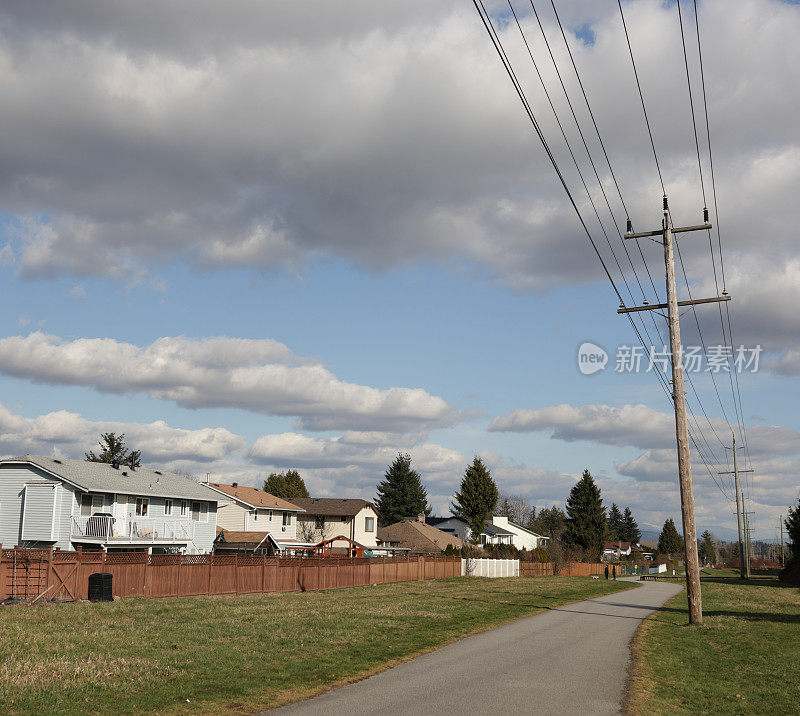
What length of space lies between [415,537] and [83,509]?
45.3 m

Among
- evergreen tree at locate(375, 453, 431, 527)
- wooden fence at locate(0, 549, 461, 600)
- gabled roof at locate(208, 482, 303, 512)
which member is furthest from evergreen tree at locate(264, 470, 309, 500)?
→ wooden fence at locate(0, 549, 461, 600)

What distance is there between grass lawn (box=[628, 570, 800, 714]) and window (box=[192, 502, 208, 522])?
130 feet

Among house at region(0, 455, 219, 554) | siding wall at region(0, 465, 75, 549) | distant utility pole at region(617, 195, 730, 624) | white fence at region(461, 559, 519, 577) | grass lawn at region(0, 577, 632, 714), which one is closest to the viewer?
grass lawn at region(0, 577, 632, 714)

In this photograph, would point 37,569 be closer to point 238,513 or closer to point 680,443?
point 680,443

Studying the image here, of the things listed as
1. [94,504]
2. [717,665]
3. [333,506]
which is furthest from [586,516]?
[717,665]

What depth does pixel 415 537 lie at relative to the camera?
85.9 meters


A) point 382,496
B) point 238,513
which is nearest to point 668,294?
point 238,513

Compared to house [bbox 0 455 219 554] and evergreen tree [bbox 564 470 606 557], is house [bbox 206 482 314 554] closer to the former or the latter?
house [bbox 0 455 219 554]

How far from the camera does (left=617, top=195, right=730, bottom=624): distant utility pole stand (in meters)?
23.3

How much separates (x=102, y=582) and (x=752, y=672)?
72.0ft

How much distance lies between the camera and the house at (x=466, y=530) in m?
105

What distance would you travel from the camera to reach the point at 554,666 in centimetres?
1468

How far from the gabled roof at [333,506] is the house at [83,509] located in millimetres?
25224

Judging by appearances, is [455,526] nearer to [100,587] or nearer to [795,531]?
[795,531]
